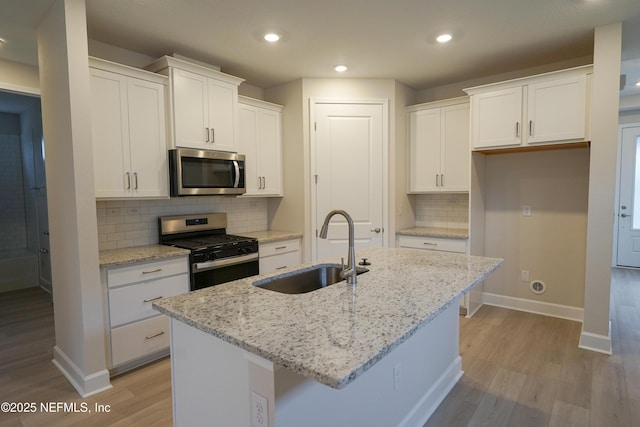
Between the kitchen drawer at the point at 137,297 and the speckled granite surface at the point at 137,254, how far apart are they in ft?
0.60

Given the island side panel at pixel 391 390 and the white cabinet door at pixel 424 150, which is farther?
the white cabinet door at pixel 424 150

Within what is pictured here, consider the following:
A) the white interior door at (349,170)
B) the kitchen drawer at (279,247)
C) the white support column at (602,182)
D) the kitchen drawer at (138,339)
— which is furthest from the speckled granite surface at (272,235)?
the white support column at (602,182)

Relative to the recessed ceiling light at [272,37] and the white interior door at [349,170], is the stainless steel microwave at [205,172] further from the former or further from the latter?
the recessed ceiling light at [272,37]

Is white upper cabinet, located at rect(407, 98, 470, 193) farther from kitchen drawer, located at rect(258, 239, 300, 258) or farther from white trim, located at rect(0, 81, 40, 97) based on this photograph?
white trim, located at rect(0, 81, 40, 97)

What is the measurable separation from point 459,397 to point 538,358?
0.95m

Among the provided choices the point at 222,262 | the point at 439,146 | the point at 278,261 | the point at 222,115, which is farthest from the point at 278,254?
the point at 439,146

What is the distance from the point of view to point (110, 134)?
266 cm

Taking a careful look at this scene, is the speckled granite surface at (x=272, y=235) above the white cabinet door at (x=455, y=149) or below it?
below

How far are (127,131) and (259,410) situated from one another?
241 centimetres

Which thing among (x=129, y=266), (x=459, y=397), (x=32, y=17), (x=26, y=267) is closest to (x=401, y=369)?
(x=459, y=397)

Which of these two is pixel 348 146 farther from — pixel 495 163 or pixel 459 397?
pixel 459 397

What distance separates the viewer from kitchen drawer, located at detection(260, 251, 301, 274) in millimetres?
3572

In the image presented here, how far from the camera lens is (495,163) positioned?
3.94m

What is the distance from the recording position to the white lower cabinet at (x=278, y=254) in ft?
11.7
